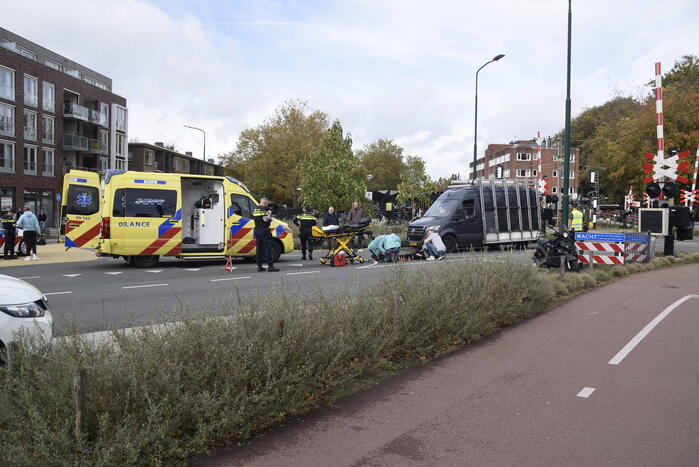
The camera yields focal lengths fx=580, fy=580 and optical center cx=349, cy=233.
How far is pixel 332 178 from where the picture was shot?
34406 millimetres

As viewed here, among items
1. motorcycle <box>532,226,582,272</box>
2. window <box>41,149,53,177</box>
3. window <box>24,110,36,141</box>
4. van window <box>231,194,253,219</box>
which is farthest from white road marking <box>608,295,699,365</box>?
window <box>41,149,53,177</box>

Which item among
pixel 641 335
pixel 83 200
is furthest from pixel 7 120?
pixel 641 335

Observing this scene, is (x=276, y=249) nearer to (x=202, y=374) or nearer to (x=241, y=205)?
(x=241, y=205)

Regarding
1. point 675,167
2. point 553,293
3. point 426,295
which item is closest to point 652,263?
point 675,167

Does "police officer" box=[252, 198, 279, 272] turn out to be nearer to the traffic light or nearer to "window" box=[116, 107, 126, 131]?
the traffic light

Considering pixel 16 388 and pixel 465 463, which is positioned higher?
pixel 16 388

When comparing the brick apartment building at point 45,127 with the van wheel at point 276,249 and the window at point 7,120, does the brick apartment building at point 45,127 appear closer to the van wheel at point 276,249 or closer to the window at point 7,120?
the window at point 7,120

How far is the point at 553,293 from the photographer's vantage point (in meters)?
10.4

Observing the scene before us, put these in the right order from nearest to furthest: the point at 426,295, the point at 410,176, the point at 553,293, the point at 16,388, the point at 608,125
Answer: the point at 16,388 < the point at 426,295 < the point at 553,293 < the point at 410,176 < the point at 608,125

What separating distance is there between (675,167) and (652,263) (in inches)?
111

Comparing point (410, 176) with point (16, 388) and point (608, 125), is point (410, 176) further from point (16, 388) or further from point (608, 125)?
point (16, 388)

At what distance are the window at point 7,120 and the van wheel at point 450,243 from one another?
36705 mm

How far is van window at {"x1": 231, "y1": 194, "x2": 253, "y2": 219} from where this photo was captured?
1655 centimetres

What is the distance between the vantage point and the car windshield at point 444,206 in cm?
1983
